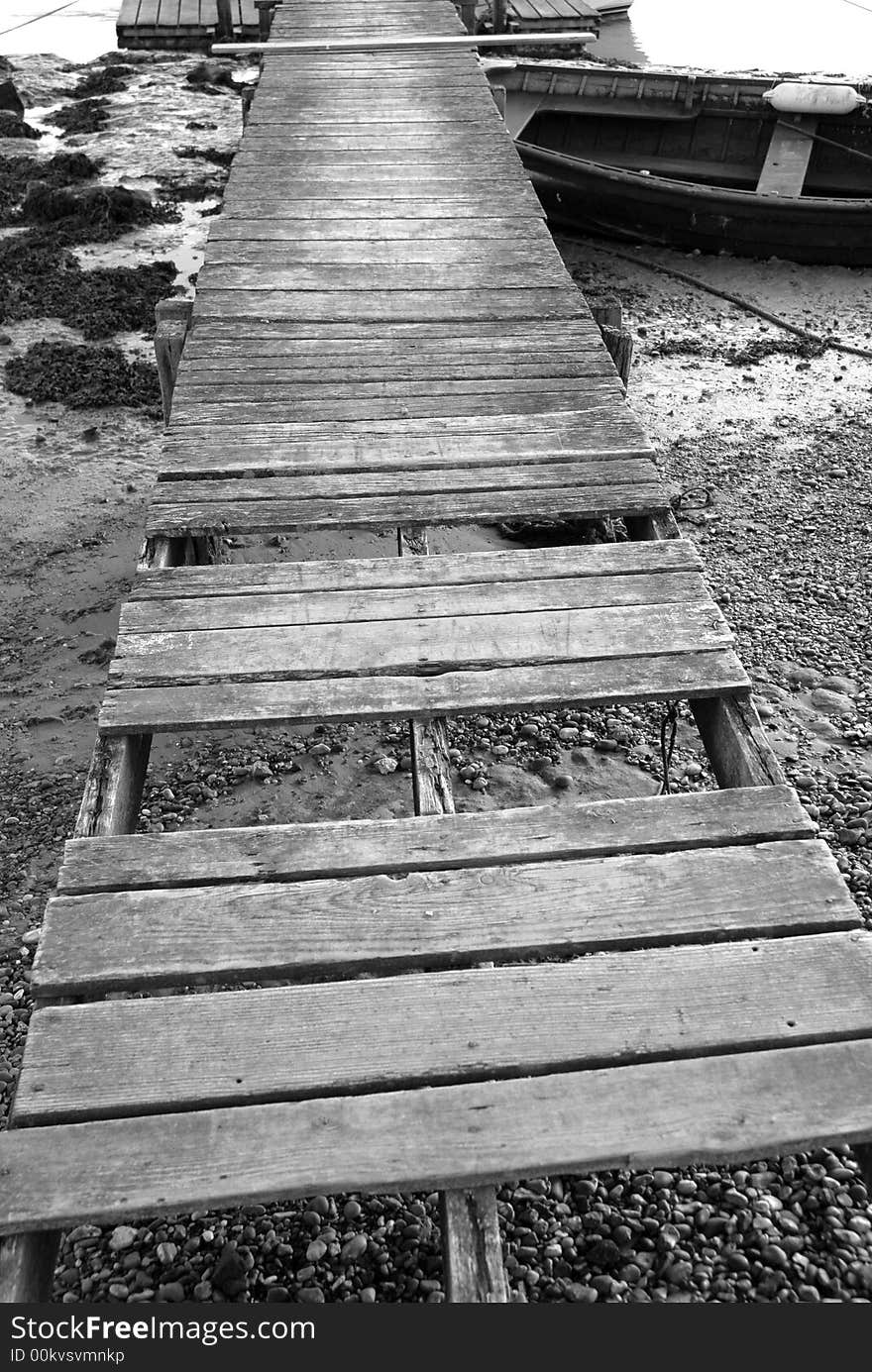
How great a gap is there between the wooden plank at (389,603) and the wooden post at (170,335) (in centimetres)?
191

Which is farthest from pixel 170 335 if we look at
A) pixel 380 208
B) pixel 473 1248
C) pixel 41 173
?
pixel 41 173

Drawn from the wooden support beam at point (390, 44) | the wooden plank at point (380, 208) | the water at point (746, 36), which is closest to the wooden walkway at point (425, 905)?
the wooden plank at point (380, 208)

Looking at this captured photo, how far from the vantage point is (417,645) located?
3.24m

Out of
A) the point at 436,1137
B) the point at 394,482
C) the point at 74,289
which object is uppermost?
the point at 394,482

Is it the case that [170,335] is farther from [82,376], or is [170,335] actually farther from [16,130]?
[16,130]

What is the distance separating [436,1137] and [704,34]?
25552 mm

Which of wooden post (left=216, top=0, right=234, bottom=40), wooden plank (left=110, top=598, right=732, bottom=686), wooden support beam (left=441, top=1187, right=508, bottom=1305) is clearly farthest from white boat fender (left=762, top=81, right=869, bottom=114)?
wooden support beam (left=441, top=1187, right=508, bottom=1305)

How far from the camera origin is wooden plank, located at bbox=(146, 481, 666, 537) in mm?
3781

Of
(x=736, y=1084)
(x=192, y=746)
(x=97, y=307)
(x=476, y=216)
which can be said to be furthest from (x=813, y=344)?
(x=736, y=1084)

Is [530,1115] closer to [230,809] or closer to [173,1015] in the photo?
[173,1015]

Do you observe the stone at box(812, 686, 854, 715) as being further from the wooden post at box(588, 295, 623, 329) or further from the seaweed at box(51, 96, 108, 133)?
the seaweed at box(51, 96, 108, 133)

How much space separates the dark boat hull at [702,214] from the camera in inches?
419

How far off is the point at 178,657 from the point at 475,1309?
2.02m

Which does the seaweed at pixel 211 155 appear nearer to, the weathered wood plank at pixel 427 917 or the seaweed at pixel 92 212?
the seaweed at pixel 92 212
